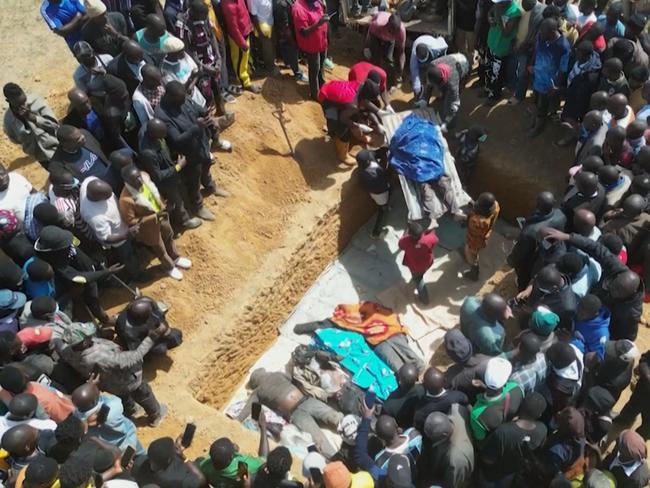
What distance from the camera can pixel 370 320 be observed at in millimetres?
9344

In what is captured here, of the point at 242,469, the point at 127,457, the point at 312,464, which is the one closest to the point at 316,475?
the point at 312,464

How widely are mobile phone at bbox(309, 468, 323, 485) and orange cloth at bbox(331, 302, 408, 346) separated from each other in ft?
10.3

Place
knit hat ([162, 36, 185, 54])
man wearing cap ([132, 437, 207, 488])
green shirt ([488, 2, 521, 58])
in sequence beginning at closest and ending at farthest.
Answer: man wearing cap ([132, 437, 207, 488]) → knit hat ([162, 36, 185, 54]) → green shirt ([488, 2, 521, 58])

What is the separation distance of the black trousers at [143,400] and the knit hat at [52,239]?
172cm

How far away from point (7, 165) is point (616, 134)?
8.35 metres

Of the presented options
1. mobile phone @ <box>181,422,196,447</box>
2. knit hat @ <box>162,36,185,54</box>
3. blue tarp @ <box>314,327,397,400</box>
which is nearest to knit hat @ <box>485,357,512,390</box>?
blue tarp @ <box>314,327,397,400</box>

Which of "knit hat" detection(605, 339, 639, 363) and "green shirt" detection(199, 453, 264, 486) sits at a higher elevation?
"knit hat" detection(605, 339, 639, 363)

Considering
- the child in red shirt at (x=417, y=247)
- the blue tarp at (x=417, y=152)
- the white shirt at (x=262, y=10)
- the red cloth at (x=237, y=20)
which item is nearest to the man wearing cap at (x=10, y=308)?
the child in red shirt at (x=417, y=247)

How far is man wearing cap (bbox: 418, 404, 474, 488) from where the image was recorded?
19.3 ft

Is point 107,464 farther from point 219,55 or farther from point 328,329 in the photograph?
point 219,55

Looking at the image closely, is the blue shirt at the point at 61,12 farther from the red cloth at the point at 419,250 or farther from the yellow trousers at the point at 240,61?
the red cloth at the point at 419,250

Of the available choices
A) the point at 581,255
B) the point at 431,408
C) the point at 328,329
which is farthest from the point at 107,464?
the point at 581,255

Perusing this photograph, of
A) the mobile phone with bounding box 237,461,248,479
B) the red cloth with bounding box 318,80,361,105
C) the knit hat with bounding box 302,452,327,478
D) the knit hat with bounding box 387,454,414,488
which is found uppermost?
the red cloth with bounding box 318,80,361,105

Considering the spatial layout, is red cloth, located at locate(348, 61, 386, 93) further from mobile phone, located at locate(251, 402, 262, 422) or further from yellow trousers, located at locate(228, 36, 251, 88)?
mobile phone, located at locate(251, 402, 262, 422)
